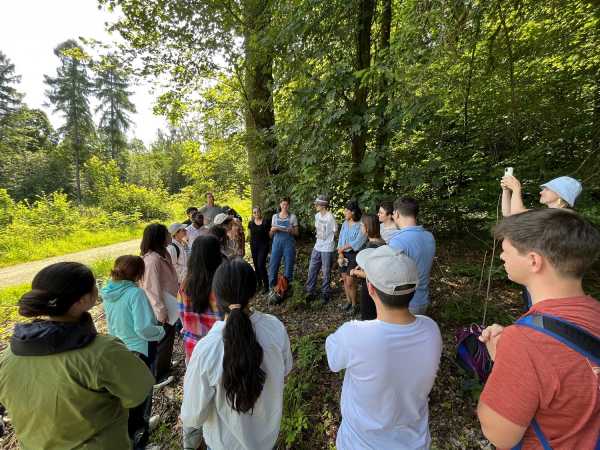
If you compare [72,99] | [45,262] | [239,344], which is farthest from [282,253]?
[72,99]

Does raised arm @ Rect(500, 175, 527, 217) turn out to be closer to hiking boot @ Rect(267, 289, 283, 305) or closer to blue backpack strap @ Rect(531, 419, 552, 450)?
blue backpack strap @ Rect(531, 419, 552, 450)

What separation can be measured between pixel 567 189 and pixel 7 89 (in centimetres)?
4063

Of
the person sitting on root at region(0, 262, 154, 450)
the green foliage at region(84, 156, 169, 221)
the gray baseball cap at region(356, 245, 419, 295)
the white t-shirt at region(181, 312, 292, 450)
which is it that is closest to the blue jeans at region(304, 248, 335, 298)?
the white t-shirt at region(181, 312, 292, 450)

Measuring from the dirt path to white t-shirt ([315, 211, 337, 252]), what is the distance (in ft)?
27.9

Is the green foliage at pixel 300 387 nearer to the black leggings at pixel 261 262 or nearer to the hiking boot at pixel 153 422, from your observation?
the hiking boot at pixel 153 422

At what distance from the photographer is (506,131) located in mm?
4887

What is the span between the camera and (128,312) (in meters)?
2.47

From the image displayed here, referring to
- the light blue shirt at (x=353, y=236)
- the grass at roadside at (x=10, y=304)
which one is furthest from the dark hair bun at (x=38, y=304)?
the grass at roadside at (x=10, y=304)

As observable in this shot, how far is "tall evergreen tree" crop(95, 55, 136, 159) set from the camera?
31453mm

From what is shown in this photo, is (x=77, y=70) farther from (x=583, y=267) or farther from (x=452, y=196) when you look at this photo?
(x=583, y=267)

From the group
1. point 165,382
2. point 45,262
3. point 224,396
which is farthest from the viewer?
point 45,262

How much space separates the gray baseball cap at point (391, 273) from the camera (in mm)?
1380

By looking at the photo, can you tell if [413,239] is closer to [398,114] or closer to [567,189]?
[567,189]

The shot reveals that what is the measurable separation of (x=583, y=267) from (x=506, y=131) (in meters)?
5.04
